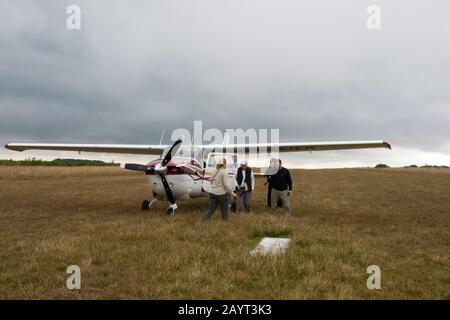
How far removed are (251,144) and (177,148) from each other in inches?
155

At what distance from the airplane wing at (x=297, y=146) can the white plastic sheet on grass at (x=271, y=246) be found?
20.2 ft

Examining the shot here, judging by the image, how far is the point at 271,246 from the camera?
250 inches

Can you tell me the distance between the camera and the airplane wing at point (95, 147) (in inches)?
550

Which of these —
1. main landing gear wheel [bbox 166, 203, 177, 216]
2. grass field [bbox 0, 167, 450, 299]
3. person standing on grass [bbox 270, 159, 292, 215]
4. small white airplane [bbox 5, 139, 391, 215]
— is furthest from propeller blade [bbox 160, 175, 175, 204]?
person standing on grass [bbox 270, 159, 292, 215]

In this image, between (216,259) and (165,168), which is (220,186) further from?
(216,259)

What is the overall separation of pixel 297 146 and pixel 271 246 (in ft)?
25.9

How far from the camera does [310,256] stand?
5.76 m

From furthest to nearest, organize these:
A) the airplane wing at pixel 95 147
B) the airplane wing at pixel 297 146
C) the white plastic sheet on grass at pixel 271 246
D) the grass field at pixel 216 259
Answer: the airplane wing at pixel 95 147, the airplane wing at pixel 297 146, the white plastic sheet on grass at pixel 271 246, the grass field at pixel 216 259

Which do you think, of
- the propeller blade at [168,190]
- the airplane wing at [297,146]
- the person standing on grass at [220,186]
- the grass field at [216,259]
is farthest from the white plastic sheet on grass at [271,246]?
the airplane wing at [297,146]

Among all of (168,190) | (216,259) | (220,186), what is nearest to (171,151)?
(168,190)

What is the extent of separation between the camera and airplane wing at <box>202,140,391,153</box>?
503 inches

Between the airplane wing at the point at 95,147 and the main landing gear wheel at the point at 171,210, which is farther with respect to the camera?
the airplane wing at the point at 95,147

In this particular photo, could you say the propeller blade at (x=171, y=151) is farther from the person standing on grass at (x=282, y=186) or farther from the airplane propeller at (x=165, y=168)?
the person standing on grass at (x=282, y=186)

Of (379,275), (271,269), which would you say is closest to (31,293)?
(271,269)
